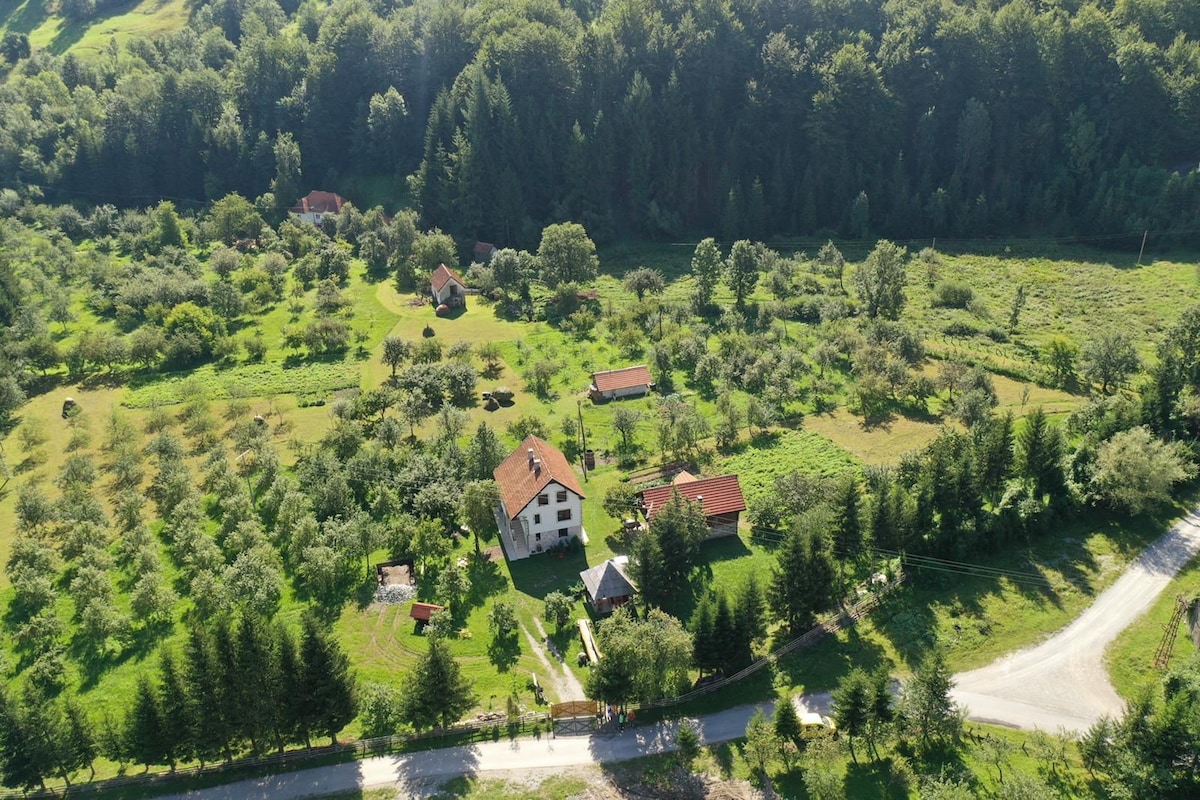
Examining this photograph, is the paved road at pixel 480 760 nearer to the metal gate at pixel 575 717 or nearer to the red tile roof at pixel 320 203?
the metal gate at pixel 575 717

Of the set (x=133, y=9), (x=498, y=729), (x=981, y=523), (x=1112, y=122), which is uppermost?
(x=133, y=9)

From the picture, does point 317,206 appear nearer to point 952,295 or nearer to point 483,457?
point 483,457

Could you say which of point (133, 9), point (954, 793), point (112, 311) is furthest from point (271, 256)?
point (133, 9)

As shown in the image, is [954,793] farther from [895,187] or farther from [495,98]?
[495,98]

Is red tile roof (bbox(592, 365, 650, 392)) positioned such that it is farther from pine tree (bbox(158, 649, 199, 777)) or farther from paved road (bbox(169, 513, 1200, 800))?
pine tree (bbox(158, 649, 199, 777))

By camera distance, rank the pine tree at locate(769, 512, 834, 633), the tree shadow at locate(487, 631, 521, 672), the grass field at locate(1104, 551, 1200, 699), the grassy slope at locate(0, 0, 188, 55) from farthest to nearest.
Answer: the grassy slope at locate(0, 0, 188, 55), the tree shadow at locate(487, 631, 521, 672), the pine tree at locate(769, 512, 834, 633), the grass field at locate(1104, 551, 1200, 699)

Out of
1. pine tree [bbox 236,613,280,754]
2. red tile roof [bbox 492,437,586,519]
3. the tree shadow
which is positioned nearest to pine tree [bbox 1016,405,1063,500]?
red tile roof [bbox 492,437,586,519]
